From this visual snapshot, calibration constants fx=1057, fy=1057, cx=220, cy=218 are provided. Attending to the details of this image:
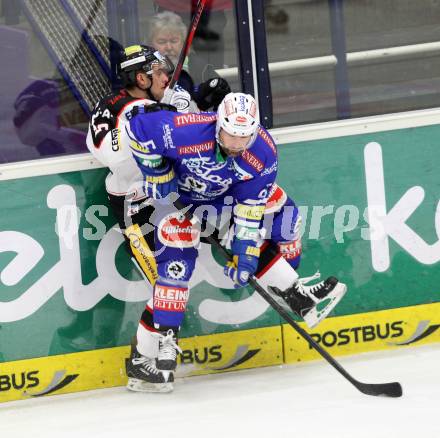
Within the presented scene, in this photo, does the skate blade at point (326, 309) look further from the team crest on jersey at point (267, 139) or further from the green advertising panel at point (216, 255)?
the team crest on jersey at point (267, 139)

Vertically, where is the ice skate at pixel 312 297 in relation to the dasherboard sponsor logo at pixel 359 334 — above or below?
above

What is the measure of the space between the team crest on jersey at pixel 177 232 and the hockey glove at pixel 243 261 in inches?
7.6

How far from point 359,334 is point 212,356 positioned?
2.35 ft

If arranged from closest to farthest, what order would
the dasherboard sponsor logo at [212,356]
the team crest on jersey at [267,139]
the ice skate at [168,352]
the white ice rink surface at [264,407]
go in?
the white ice rink surface at [264,407], the team crest on jersey at [267,139], the ice skate at [168,352], the dasherboard sponsor logo at [212,356]

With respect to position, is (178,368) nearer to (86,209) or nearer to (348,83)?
(86,209)

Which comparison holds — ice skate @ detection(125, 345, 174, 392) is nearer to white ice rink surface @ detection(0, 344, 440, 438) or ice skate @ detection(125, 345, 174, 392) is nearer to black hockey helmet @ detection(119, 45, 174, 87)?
white ice rink surface @ detection(0, 344, 440, 438)

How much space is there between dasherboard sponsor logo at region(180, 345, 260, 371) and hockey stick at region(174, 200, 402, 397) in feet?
1.01

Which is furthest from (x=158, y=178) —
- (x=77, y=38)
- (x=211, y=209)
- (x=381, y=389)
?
(x=381, y=389)

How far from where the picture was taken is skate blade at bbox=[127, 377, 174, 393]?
4723 millimetres

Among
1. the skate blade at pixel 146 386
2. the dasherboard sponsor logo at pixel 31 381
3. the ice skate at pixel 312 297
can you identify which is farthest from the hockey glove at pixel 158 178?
the dasherboard sponsor logo at pixel 31 381

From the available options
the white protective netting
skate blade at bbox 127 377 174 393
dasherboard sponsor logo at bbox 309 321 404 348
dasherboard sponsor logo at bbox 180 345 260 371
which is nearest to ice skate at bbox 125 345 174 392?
skate blade at bbox 127 377 174 393

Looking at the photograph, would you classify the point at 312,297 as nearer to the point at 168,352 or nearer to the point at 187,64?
the point at 168,352

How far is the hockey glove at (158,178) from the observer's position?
4445 mm

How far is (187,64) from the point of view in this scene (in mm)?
4770
